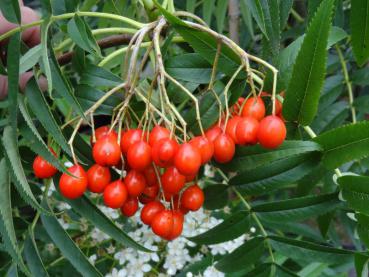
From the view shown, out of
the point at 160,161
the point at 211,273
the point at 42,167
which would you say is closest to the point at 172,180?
the point at 160,161

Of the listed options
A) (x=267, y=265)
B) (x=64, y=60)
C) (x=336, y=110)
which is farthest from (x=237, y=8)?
(x=267, y=265)

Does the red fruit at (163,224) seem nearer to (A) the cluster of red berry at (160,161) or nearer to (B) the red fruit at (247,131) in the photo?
(A) the cluster of red berry at (160,161)

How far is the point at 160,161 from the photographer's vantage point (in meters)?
0.58

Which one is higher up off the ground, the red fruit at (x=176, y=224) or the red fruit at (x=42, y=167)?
the red fruit at (x=42, y=167)

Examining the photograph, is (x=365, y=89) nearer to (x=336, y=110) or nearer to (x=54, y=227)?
(x=336, y=110)

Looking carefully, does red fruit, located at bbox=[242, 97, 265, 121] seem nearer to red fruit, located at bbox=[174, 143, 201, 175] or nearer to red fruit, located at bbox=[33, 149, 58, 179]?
red fruit, located at bbox=[174, 143, 201, 175]

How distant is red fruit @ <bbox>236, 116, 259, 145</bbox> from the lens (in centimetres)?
57

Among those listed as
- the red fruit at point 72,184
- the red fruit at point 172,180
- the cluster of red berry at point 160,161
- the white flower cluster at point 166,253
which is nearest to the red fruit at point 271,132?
the cluster of red berry at point 160,161

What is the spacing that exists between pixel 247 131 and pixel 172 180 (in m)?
0.10

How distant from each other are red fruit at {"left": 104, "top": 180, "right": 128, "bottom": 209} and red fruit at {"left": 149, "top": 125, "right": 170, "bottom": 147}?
65mm

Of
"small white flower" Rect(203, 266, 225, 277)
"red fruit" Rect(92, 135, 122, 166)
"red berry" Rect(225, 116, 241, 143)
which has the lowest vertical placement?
"small white flower" Rect(203, 266, 225, 277)

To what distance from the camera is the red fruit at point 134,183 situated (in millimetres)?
617

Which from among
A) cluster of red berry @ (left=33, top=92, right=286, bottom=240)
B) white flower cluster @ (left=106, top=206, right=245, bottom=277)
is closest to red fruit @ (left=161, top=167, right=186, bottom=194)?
cluster of red berry @ (left=33, top=92, right=286, bottom=240)

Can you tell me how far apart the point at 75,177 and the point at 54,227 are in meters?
0.14
